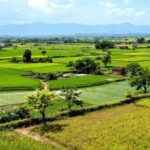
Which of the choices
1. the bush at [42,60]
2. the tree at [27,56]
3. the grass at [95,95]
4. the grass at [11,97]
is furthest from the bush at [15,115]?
the tree at [27,56]

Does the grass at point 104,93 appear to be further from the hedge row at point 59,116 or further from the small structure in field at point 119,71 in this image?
the small structure in field at point 119,71

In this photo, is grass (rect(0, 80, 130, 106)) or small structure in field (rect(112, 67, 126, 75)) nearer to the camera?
grass (rect(0, 80, 130, 106))

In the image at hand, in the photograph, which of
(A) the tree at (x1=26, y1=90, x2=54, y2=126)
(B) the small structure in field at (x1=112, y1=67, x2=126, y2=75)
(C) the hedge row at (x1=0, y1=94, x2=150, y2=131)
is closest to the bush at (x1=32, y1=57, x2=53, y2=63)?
(B) the small structure in field at (x1=112, y1=67, x2=126, y2=75)

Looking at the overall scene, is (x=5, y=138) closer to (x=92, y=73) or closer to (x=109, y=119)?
(x=109, y=119)

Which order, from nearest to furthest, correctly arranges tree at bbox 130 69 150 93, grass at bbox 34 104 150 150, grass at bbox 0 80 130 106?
grass at bbox 34 104 150 150 → grass at bbox 0 80 130 106 → tree at bbox 130 69 150 93

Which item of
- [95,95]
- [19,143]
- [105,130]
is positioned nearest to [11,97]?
[95,95]

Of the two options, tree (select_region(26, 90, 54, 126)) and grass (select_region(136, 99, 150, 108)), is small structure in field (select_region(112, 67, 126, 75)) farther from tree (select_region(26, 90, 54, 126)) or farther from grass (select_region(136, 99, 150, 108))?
tree (select_region(26, 90, 54, 126))

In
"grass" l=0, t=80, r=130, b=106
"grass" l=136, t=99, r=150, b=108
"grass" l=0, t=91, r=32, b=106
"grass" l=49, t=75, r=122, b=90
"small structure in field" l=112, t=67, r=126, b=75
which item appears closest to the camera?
"grass" l=136, t=99, r=150, b=108
